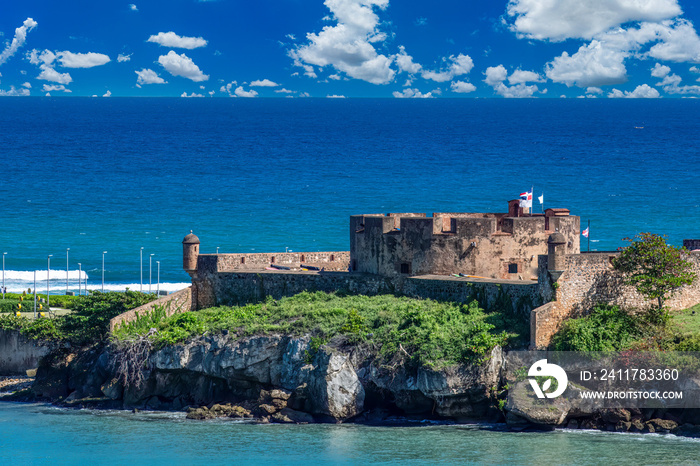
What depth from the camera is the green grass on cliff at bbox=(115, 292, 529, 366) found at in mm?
44406

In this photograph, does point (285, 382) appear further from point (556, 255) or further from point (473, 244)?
point (556, 255)

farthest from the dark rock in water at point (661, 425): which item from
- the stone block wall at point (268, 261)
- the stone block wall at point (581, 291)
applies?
the stone block wall at point (268, 261)

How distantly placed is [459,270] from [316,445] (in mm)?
12714

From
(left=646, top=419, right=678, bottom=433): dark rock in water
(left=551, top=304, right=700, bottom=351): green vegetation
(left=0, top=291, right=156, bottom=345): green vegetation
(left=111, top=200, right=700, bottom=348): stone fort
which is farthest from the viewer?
(left=0, top=291, right=156, bottom=345): green vegetation

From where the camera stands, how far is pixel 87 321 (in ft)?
180

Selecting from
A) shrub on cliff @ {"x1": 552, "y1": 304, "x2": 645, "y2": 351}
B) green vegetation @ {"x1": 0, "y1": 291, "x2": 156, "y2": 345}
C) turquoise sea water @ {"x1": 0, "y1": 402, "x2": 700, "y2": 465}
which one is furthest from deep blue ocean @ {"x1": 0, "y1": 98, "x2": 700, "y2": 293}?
shrub on cliff @ {"x1": 552, "y1": 304, "x2": 645, "y2": 351}

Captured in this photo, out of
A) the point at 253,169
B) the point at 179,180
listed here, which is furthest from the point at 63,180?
the point at 253,169

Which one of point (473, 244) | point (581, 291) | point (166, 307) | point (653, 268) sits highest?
point (473, 244)

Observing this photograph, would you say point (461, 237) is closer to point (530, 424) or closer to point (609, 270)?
point (609, 270)

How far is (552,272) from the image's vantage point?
44.6m

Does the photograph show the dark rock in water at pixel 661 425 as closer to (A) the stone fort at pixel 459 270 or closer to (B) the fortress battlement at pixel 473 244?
(A) the stone fort at pixel 459 270

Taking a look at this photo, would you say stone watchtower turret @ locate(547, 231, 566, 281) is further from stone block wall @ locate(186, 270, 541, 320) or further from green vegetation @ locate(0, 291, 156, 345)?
green vegetation @ locate(0, 291, 156, 345)

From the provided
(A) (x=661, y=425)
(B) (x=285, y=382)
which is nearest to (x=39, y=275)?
(B) (x=285, y=382)

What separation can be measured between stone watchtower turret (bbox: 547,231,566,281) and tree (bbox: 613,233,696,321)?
2.55m
